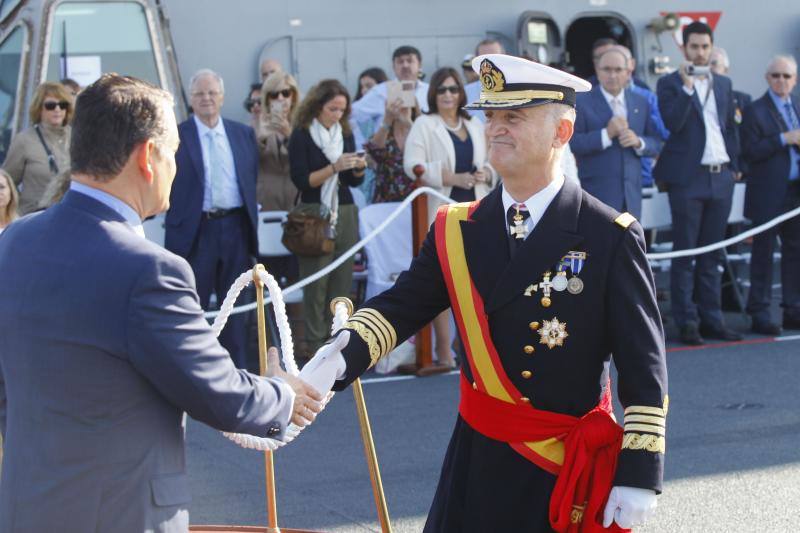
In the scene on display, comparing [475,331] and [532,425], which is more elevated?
[475,331]

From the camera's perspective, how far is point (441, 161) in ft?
27.1

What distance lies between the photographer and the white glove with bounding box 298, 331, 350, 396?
3309 millimetres

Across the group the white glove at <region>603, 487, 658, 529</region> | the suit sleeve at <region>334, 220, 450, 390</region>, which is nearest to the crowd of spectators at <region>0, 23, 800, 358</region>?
the suit sleeve at <region>334, 220, 450, 390</region>

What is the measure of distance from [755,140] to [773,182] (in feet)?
1.19

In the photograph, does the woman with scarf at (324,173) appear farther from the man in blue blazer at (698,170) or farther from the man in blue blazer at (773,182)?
the man in blue blazer at (773,182)

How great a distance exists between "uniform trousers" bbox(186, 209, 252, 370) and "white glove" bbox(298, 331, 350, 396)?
15.0ft

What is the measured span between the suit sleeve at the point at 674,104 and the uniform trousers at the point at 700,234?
379 mm

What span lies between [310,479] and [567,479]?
3.11m

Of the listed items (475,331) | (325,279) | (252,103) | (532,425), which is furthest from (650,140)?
(532,425)

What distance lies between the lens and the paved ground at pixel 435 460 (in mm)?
5473

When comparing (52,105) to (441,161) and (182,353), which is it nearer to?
(441,161)

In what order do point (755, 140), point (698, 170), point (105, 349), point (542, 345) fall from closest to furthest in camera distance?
point (105, 349) < point (542, 345) < point (698, 170) < point (755, 140)

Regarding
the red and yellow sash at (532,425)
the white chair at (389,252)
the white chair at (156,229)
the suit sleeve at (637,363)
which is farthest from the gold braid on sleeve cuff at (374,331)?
the white chair at (156,229)

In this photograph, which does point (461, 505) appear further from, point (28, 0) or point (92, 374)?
point (28, 0)
